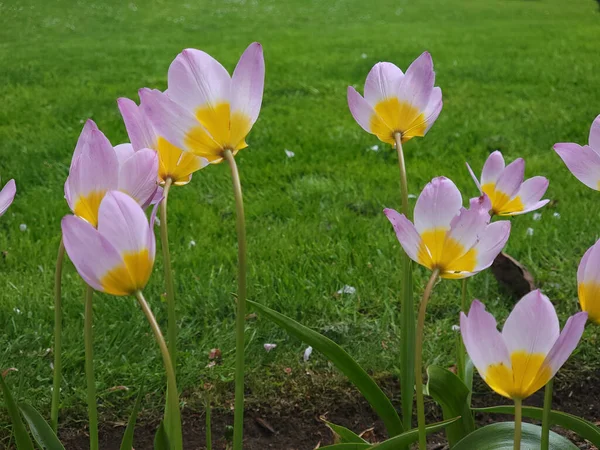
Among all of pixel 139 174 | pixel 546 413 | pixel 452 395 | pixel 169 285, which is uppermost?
pixel 139 174

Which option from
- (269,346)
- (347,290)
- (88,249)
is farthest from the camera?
(347,290)

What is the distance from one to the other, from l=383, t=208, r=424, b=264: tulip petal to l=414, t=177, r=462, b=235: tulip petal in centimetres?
3

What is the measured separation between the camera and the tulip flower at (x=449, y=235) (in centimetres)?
78

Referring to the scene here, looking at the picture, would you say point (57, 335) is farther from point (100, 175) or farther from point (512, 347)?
point (512, 347)

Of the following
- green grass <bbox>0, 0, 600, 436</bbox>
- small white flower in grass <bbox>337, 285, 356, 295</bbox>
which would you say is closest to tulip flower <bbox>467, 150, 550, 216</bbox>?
green grass <bbox>0, 0, 600, 436</bbox>

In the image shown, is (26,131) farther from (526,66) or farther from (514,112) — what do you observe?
(526,66)

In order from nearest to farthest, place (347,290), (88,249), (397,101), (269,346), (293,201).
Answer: (88,249)
(397,101)
(269,346)
(347,290)
(293,201)

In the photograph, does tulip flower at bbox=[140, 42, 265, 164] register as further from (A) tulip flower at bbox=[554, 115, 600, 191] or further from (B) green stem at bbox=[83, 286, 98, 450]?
(A) tulip flower at bbox=[554, 115, 600, 191]

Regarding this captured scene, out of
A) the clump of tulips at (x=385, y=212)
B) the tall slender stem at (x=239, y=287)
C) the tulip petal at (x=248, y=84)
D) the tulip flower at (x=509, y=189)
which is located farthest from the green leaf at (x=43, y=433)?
the tulip flower at (x=509, y=189)

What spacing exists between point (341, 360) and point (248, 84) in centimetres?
45

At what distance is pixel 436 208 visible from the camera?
810 millimetres

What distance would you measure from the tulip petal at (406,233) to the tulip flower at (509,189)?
37cm

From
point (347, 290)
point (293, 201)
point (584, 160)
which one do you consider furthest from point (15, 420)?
point (293, 201)

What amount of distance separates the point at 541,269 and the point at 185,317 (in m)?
1.21
